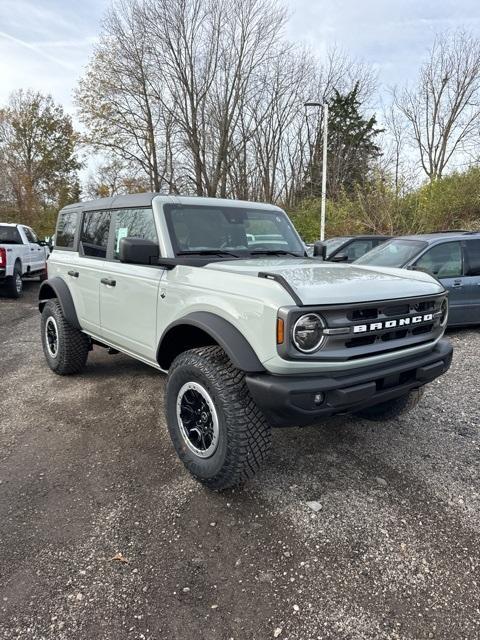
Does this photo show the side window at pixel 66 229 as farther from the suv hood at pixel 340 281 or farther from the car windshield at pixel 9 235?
the car windshield at pixel 9 235

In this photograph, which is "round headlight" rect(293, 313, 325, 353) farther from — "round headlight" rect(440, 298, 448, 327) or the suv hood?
"round headlight" rect(440, 298, 448, 327)

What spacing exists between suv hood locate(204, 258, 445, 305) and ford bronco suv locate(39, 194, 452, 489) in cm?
1

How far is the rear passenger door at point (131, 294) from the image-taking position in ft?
11.1

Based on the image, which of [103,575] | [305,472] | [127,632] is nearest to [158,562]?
[103,575]

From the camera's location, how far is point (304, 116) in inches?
1091

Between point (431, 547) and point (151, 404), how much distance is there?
2.72 m

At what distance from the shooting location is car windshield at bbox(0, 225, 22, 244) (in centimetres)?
1200

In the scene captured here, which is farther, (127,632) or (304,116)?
(304,116)

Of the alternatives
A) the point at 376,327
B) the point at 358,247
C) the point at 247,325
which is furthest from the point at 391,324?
the point at 358,247

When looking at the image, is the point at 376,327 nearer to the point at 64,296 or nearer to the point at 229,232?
the point at 229,232

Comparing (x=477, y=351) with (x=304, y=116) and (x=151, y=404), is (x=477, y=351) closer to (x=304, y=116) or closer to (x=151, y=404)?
(x=151, y=404)

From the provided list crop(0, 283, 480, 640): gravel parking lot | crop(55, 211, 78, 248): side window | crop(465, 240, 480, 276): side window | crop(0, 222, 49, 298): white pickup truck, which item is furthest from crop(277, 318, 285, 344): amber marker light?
crop(0, 222, 49, 298): white pickup truck

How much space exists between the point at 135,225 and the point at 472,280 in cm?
518

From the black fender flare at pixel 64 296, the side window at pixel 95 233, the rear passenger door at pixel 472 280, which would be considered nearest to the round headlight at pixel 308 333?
the side window at pixel 95 233
